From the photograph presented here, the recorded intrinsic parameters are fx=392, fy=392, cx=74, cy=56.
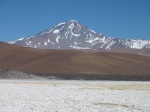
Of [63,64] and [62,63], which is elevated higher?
[62,63]

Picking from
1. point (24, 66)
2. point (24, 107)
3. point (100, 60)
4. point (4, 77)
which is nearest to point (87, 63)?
point (100, 60)

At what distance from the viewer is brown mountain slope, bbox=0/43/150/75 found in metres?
114

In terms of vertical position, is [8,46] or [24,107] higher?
[8,46]

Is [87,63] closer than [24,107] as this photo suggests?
No

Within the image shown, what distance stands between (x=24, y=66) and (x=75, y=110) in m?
101

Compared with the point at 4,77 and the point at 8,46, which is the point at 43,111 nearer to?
the point at 4,77

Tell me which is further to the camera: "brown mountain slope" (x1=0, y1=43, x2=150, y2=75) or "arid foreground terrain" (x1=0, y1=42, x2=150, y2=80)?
"brown mountain slope" (x1=0, y1=43, x2=150, y2=75)

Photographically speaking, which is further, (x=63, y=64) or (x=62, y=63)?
(x=62, y=63)

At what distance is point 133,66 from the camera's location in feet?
417

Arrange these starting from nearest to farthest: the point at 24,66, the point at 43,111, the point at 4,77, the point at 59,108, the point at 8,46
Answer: the point at 43,111, the point at 59,108, the point at 4,77, the point at 24,66, the point at 8,46

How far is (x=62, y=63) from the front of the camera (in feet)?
400

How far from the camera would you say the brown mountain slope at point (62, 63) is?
114 meters

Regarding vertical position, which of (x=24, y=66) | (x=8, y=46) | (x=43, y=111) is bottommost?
(x=43, y=111)

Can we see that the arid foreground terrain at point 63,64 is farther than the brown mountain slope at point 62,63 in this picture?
No
